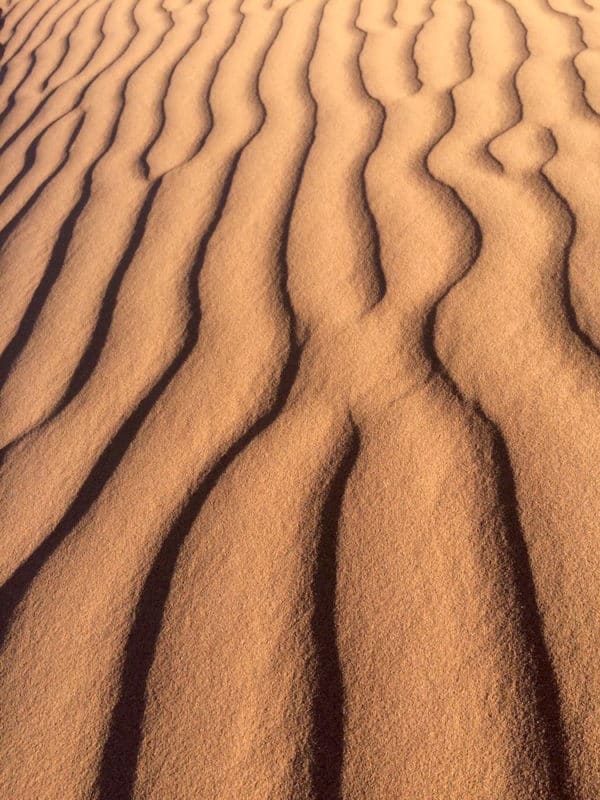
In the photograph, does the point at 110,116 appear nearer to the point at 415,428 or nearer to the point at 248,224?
the point at 248,224

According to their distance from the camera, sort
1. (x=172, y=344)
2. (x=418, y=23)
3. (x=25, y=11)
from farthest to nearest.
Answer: (x=25, y=11) → (x=418, y=23) → (x=172, y=344)

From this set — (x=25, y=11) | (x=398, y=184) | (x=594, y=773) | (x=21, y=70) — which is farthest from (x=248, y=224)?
(x=25, y=11)

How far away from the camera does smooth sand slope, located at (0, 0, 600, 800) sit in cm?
96

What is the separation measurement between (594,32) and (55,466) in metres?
2.43

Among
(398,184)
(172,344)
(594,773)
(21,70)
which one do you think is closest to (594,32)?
(398,184)

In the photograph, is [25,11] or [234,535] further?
[25,11]

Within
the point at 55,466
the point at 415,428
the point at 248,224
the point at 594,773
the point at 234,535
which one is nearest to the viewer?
the point at 594,773

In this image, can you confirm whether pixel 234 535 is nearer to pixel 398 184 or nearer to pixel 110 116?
pixel 398 184

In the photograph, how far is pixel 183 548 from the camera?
1.21 metres

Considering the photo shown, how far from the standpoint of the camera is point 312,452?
1.32 metres

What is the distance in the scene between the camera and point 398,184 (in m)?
2.04

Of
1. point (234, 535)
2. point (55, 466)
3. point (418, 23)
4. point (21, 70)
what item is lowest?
point (418, 23)

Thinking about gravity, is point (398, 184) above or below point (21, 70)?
below

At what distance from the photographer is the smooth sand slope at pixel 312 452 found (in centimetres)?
96
